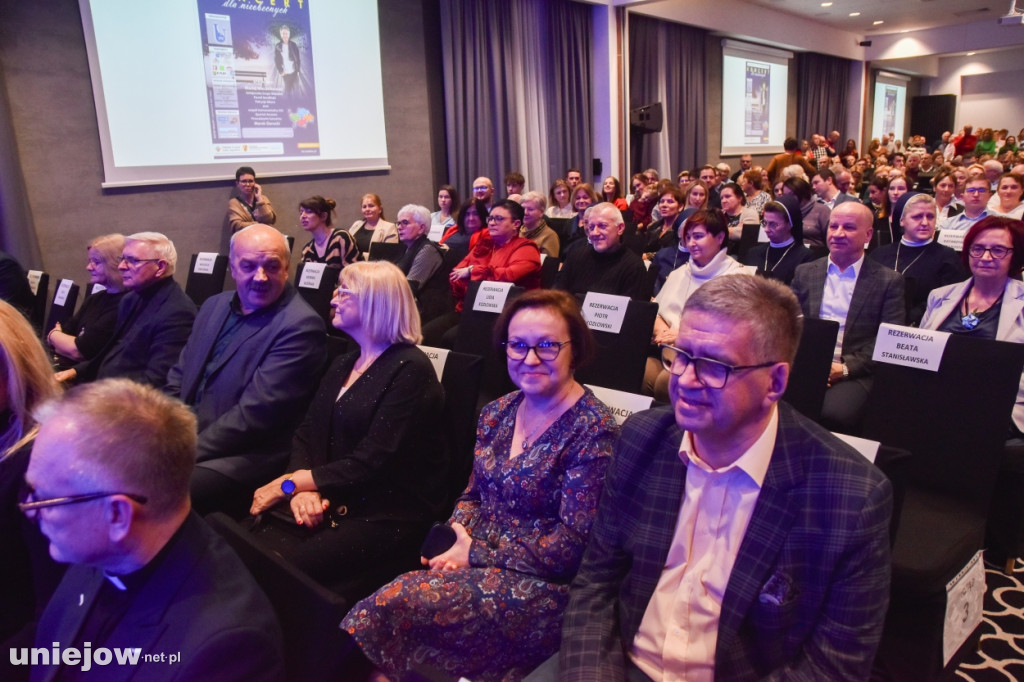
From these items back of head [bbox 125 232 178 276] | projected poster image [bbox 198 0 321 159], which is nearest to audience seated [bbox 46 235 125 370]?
back of head [bbox 125 232 178 276]

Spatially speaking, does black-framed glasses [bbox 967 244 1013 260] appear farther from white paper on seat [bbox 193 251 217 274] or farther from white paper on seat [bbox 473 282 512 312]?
white paper on seat [bbox 193 251 217 274]

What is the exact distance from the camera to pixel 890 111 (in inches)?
698

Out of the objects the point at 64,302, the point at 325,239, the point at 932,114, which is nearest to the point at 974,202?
the point at 325,239

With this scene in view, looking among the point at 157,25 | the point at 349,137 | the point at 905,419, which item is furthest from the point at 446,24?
the point at 905,419

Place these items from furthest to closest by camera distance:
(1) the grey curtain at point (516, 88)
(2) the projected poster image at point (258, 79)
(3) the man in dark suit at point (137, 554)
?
(1) the grey curtain at point (516, 88) → (2) the projected poster image at point (258, 79) → (3) the man in dark suit at point (137, 554)

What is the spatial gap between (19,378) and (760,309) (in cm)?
158

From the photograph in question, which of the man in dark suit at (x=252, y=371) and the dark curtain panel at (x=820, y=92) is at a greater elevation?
the dark curtain panel at (x=820, y=92)

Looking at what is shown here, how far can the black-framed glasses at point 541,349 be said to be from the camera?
1.72 m

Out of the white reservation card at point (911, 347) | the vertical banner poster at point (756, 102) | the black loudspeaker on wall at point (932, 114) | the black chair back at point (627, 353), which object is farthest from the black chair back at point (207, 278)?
the black loudspeaker on wall at point (932, 114)

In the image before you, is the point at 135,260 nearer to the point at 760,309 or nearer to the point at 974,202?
the point at 760,309

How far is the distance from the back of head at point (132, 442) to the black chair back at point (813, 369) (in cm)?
199

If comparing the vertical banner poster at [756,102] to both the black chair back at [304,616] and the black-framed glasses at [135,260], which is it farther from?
the black chair back at [304,616]

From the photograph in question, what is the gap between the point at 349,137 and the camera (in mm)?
7211

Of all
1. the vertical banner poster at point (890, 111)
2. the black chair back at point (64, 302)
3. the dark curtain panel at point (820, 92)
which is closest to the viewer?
the black chair back at point (64, 302)
